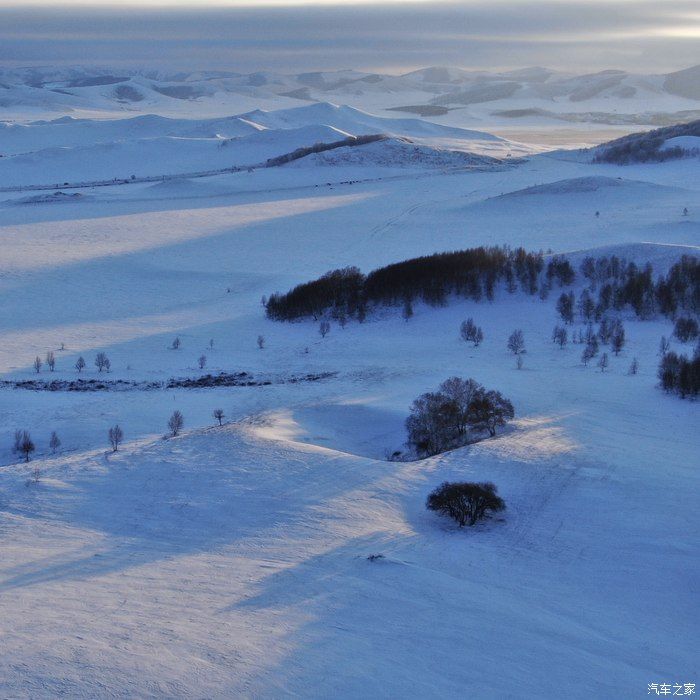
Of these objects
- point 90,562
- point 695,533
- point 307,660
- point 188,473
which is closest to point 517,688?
point 307,660

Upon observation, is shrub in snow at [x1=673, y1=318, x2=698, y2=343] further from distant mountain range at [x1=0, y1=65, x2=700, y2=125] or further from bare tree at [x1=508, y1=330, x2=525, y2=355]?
distant mountain range at [x1=0, y1=65, x2=700, y2=125]

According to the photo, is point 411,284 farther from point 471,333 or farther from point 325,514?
point 325,514

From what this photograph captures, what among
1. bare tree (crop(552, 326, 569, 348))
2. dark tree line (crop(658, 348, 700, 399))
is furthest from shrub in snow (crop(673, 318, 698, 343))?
dark tree line (crop(658, 348, 700, 399))

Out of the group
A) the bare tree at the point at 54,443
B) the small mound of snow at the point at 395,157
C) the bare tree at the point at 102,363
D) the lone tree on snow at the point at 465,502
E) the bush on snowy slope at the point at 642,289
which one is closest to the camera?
the lone tree on snow at the point at 465,502

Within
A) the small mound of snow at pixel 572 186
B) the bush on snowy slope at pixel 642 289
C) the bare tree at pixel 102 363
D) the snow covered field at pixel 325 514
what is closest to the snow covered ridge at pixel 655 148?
the small mound of snow at pixel 572 186

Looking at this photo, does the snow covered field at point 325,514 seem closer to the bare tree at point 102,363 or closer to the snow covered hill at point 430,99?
the bare tree at point 102,363
